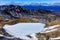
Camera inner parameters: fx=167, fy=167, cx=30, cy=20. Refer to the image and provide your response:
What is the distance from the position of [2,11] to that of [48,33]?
1.02m

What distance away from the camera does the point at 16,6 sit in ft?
11.1

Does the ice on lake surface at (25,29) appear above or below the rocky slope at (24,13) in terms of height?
below

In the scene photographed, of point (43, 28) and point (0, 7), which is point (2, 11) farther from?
point (43, 28)

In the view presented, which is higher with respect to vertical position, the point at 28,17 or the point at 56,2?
the point at 56,2

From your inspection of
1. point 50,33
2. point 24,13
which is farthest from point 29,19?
point 50,33

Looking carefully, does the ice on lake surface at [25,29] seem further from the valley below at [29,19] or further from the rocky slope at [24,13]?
the rocky slope at [24,13]

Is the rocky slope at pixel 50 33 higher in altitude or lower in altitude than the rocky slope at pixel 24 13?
lower

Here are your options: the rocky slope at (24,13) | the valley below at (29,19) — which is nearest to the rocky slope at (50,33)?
the valley below at (29,19)

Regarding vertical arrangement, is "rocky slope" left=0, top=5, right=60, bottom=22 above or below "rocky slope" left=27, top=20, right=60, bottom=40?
above

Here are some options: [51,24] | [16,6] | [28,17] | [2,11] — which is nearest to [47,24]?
[51,24]

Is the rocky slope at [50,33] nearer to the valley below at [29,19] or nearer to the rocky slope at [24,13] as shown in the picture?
the valley below at [29,19]

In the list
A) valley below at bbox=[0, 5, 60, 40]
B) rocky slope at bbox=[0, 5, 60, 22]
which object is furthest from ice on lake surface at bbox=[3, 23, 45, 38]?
rocky slope at bbox=[0, 5, 60, 22]

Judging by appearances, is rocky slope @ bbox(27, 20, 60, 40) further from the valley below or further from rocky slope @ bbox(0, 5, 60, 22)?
rocky slope @ bbox(0, 5, 60, 22)

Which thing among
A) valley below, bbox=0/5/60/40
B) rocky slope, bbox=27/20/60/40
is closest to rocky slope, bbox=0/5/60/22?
valley below, bbox=0/5/60/40
